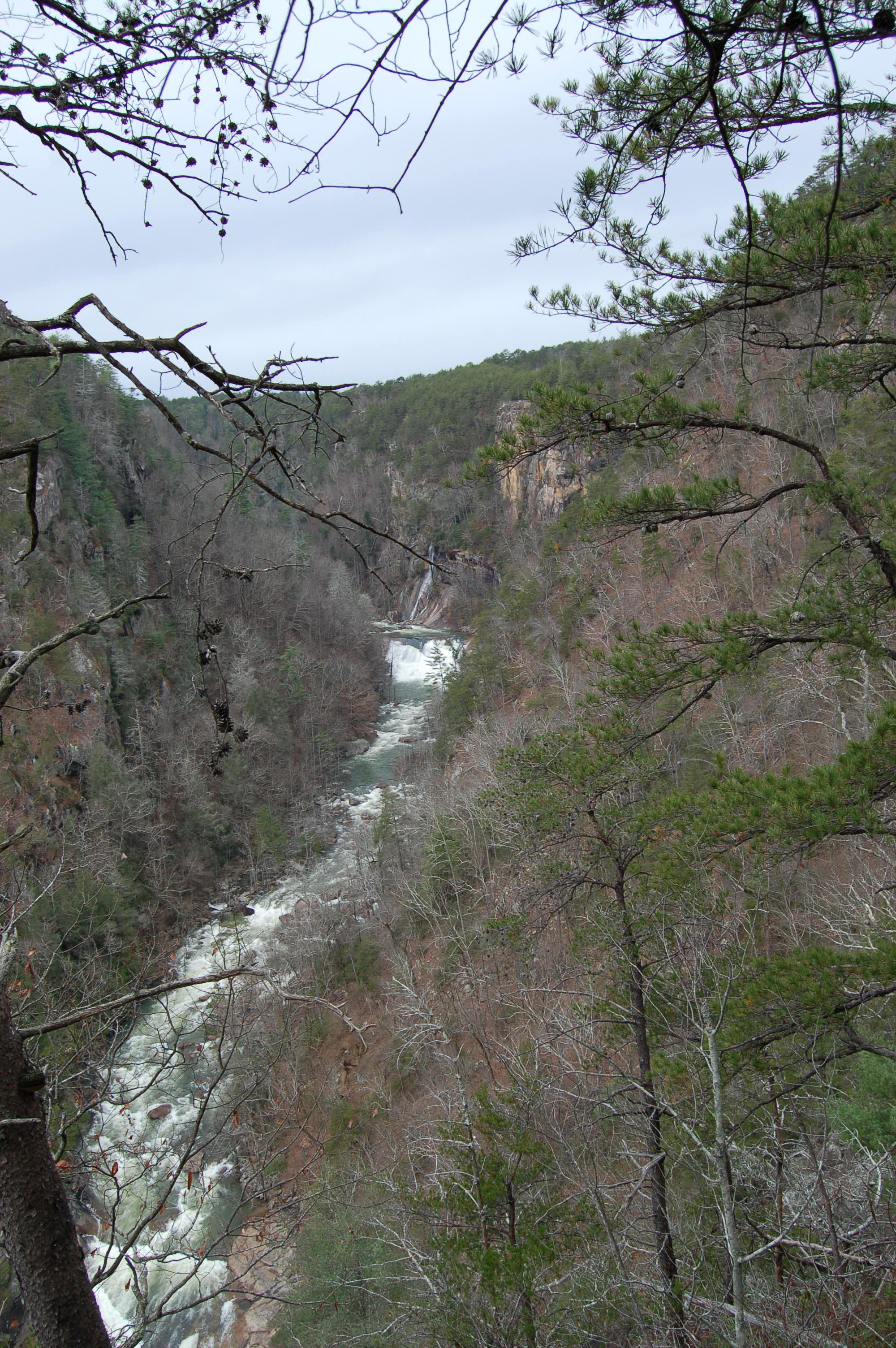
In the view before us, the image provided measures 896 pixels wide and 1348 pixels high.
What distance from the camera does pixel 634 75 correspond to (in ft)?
9.78

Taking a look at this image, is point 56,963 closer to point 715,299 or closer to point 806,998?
point 806,998

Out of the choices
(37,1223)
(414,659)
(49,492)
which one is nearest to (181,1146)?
(37,1223)

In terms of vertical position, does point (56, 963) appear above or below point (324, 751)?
above

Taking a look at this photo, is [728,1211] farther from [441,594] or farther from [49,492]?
[441,594]

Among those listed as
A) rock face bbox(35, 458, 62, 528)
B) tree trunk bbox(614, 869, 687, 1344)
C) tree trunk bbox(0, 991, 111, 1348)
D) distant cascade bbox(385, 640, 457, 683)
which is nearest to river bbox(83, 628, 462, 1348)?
tree trunk bbox(0, 991, 111, 1348)

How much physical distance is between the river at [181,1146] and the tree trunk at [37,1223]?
306mm

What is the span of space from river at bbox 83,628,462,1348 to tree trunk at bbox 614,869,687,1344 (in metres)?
2.32

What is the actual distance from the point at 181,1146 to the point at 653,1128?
626cm

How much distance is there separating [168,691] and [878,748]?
29.2 meters

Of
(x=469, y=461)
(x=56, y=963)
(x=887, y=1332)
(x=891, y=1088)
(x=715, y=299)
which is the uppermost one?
(x=715, y=299)

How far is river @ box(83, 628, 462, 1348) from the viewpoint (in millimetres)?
3287

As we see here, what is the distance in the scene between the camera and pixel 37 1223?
6.46 feet

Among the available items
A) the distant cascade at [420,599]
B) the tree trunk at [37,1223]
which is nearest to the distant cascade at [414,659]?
the distant cascade at [420,599]

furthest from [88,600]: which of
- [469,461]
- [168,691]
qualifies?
[469,461]
